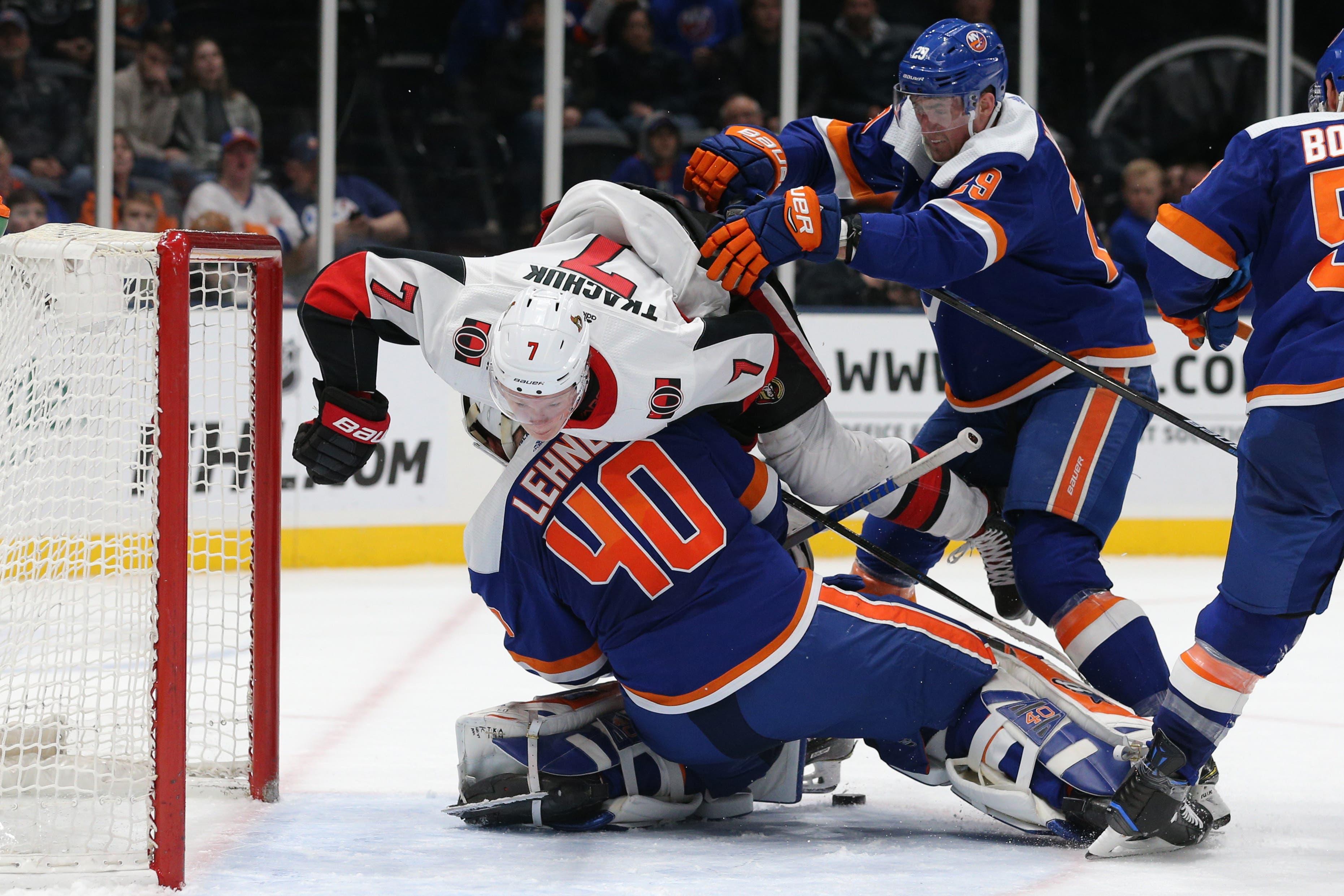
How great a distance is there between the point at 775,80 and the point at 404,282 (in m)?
4.48

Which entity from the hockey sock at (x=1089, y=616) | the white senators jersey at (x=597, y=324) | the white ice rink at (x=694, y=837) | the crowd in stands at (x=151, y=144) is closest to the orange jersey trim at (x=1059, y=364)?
the hockey sock at (x=1089, y=616)

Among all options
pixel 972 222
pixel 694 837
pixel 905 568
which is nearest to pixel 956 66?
pixel 972 222

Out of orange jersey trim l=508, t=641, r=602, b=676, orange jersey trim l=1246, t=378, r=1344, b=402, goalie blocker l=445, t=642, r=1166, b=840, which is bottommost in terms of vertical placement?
goalie blocker l=445, t=642, r=1166, b=840

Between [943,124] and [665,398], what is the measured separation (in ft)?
2.64

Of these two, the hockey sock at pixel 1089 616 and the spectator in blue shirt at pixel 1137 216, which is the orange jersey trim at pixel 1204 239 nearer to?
the hockey sock at pixel 1089 616

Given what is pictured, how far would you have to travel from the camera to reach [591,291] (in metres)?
2.34

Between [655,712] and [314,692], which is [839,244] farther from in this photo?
[314,692]

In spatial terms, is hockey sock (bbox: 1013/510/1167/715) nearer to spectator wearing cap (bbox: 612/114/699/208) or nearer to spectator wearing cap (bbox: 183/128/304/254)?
spectator wearing cap (bbox: 612/114/699/208)

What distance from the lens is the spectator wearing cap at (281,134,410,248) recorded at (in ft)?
20.4

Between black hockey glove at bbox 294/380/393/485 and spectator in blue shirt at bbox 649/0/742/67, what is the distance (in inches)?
176

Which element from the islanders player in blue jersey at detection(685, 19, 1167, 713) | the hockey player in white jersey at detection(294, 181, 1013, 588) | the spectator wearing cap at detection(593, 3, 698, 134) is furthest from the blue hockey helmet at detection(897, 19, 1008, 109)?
the spectator wearing cap at detection(593, 3, 698, 134)

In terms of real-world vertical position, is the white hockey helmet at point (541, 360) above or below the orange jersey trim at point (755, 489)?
above

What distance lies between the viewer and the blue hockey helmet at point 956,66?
2680 mm

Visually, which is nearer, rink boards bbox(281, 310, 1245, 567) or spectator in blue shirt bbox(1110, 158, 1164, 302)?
rink boards bbox(281, 310, 1245, 567)
